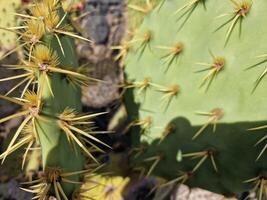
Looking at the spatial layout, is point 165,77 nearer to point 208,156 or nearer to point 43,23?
point 208,156

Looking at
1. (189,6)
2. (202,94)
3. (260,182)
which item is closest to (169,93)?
(202,94)

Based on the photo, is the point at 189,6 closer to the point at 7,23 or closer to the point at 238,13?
the point at 238,13

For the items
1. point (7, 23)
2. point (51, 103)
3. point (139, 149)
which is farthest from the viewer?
point (139, 149)

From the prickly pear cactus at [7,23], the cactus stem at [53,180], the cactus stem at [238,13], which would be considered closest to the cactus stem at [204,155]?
the cactus stem at [238,13]

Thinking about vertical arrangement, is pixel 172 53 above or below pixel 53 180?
above

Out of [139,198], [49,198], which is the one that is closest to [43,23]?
[49,198]

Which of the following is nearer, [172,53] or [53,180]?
[53,180]

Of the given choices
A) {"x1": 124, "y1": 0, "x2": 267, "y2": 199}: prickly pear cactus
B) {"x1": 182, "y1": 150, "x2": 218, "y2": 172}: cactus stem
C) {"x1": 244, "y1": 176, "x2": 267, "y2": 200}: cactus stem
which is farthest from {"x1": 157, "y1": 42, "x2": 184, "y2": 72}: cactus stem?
{"x1": 244, "y1": 176, "x2": 267, "y2": 200}: cactus stem

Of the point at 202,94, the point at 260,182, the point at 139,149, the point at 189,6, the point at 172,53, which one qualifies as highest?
the point at 189,6
